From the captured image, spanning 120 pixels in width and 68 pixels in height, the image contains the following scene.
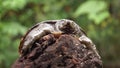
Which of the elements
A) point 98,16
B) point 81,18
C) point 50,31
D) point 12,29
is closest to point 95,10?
point 98,16

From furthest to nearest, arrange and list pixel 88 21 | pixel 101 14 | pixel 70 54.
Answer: pixel 88 21, pixel 101 14, pixel 70 54

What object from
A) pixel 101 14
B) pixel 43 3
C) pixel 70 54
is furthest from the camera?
pixel 43 3

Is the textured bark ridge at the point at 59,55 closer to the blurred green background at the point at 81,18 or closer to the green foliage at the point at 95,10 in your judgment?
the green foliage at the point at 95,10

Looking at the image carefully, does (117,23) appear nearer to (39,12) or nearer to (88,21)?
(88,21)

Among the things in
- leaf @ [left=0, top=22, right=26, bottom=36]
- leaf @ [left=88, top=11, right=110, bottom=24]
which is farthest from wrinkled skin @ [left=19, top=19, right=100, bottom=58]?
leaf @ [left=88, top=11, right=110, bottom=24]

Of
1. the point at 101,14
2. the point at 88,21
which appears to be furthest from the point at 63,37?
the point at 88,21

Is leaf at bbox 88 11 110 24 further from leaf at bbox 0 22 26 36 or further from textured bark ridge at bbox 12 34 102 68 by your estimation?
textured bark ridge at bbox 12 34 102 68
